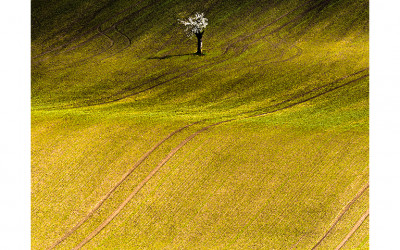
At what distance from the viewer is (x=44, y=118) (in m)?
32.3

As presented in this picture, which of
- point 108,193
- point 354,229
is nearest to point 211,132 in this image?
point 108,193


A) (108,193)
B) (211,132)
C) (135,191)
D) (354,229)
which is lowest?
(354,229)

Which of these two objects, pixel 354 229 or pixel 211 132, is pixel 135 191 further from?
pixel 354 229

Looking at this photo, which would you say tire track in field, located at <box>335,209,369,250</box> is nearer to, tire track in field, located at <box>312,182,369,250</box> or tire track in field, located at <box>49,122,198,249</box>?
tire track in field, located at <box>312,182,369,250</box>

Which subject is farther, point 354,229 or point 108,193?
point 108,193

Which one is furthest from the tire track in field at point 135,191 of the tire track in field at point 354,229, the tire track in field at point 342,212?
the tire track in field at point 354,229

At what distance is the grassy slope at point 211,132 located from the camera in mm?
22312

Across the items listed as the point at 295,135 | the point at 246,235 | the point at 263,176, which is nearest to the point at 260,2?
the point at 295,135

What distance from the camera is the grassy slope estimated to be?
2231 centimetres

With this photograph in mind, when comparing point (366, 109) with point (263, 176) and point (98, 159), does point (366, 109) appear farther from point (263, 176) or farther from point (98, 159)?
point (98, 159)

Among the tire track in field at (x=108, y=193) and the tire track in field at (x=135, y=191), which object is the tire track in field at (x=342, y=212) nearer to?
the tire track in field at (x=135, y=191)

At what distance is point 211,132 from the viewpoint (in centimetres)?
2989

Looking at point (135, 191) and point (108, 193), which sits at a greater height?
point (108, 193)

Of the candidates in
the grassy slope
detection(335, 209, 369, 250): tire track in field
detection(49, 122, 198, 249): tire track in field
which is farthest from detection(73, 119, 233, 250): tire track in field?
detection(335, 209, 369, 250): tire track in field
